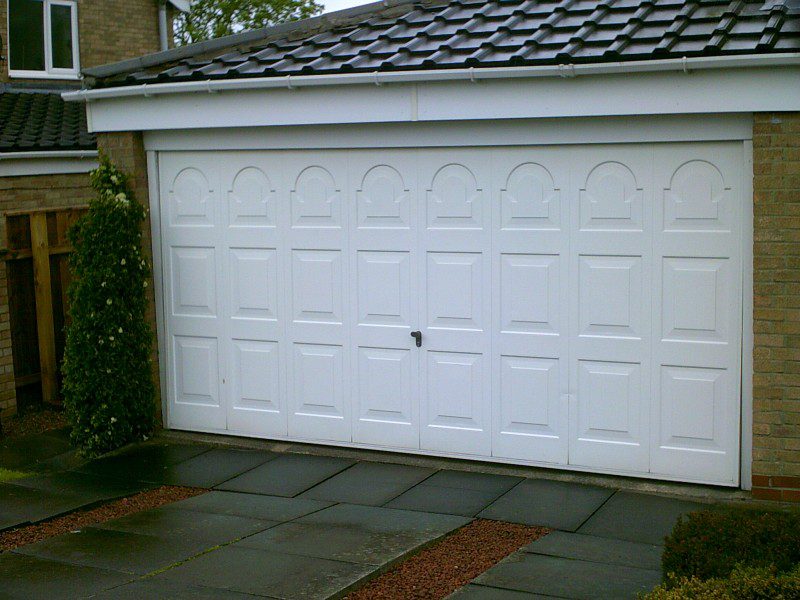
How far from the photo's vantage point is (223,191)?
9.28 meters

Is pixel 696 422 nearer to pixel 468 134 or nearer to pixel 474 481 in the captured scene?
pixel 474 481

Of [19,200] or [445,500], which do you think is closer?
[445,500]

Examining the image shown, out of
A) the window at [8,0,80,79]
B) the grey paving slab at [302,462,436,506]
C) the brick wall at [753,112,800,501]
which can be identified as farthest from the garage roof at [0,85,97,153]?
the brick wall at [753,112,800,501]

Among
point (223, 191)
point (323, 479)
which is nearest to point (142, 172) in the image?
point (223, 191)

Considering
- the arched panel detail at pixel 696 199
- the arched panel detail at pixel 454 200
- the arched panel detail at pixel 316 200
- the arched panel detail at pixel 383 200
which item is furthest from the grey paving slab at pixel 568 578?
the arched panel detail at pixel 316 200

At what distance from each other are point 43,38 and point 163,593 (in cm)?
1281

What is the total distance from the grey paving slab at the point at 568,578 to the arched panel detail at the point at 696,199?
2.54 meters

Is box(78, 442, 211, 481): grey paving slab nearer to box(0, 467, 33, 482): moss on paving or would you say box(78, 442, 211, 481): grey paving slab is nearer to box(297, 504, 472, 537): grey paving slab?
box(0, 467, 33, 482): moss on paving

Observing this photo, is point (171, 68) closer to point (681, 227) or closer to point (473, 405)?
point (473, 405)

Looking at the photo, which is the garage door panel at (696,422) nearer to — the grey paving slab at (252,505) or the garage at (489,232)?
the garage at (489,232)

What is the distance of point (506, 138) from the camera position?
7.98 m

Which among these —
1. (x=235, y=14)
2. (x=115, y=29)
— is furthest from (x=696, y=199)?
(x=235, y=14)

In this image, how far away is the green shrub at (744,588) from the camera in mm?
4363

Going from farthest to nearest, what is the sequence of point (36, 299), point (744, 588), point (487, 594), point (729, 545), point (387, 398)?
point (36, 299) → point (387, 398) → point (487, 594) → point (729, 545) → point (744, 588)
